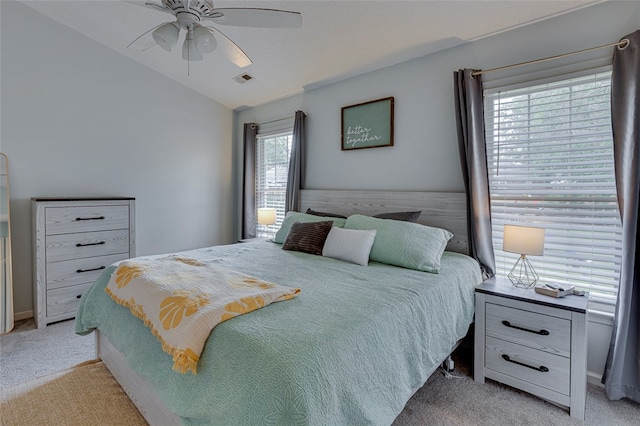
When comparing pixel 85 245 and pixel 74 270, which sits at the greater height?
pixel 85 245

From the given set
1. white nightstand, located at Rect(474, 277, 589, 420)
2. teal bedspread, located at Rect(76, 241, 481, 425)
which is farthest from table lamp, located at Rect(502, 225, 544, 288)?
teal bedspread, located at Rect(76, 241, 481, 425)

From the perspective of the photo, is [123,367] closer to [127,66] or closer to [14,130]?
[14,130]

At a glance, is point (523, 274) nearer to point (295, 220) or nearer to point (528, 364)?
point (528, 364)

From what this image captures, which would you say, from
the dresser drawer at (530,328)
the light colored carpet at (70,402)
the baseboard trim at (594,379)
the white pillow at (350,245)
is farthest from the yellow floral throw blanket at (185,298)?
the baseboard trim at (594,379)

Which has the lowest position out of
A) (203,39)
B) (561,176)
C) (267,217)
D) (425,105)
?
(267,217)

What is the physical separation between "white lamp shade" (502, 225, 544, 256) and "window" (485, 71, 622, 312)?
378 mm

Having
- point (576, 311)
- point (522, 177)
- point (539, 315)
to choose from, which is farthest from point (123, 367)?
point (522, 177)

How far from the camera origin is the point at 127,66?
144 inches

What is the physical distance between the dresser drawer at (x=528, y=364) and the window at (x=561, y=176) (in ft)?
1.93

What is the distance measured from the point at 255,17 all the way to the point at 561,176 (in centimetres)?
226

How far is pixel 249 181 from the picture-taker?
4.50 meters

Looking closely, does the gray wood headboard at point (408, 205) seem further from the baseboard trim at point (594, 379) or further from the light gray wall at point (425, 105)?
the baseboard trim at point (594, 379)

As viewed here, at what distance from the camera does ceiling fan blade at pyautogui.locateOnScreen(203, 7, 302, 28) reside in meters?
1.77

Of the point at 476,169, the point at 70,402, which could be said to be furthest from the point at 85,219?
the point at 476,169
